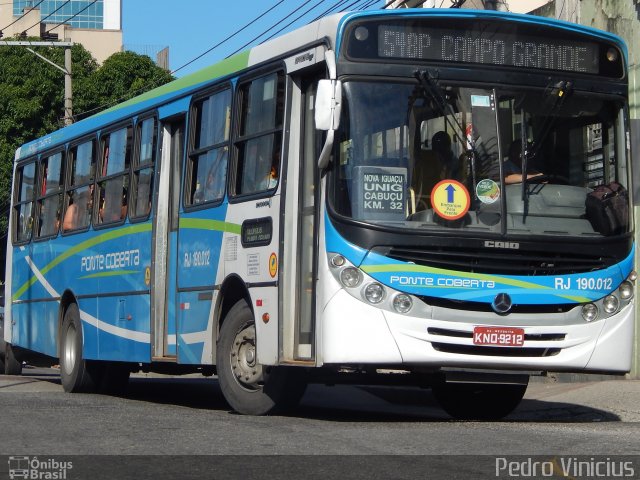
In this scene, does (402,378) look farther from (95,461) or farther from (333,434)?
(95,461)

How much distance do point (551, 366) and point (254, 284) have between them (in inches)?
99.9

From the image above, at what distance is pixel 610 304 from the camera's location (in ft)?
34.8

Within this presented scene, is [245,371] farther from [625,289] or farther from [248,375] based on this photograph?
[625,289]

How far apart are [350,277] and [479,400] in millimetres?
3006

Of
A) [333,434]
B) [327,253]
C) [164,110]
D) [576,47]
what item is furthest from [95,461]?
[164,110]

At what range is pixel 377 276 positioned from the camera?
999 cm

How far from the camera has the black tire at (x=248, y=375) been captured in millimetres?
11109

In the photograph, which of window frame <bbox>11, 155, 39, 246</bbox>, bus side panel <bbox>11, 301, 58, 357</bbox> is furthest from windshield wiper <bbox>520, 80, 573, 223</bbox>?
window frame <bbox>11, 155, 39, 246</bbox>

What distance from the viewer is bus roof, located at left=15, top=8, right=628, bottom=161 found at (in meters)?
10.4

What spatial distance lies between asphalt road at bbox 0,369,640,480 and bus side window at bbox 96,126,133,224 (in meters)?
2.02

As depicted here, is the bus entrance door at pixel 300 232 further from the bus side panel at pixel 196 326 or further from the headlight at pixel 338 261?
the bus side panel at pixel 196 326

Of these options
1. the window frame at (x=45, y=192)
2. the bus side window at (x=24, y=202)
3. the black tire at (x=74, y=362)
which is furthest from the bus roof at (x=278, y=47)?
the bus side window at (x=24, y=202)

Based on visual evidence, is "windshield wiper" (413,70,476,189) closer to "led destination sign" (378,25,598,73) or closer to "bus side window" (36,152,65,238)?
"led destination sign" (378,25,598,73)

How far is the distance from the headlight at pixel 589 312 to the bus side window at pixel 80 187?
22.9 ft
